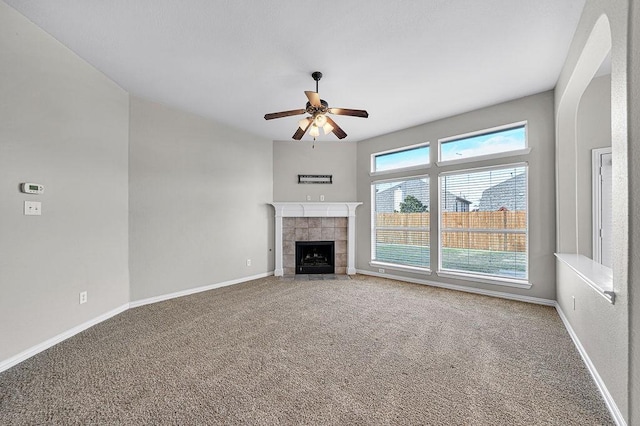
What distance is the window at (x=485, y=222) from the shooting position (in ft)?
12.3

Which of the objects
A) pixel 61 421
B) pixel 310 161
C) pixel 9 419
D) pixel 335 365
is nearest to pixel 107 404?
pixel 61 421

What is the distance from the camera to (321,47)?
99.6 inches

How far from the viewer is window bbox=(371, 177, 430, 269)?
4.75m

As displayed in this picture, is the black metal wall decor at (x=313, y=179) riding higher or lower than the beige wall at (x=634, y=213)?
higher

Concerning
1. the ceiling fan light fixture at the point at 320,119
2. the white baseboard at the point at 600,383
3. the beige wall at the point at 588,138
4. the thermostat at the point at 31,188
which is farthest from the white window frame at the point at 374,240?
the thermostat at the point at 31,188

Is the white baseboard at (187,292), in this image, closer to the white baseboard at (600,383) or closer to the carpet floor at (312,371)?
the carpet floor at (312,371)

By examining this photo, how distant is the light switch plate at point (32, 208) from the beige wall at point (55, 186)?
4 cm

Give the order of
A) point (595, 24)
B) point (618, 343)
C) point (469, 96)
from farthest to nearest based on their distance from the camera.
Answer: point (469, 96)
point (595, 24)
point (618, 343)

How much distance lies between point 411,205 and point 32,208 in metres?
4.91

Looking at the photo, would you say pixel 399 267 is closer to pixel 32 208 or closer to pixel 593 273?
pixel 593 273

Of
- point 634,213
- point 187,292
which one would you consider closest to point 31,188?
point 187,292

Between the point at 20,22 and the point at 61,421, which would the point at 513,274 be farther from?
the point at 20,22

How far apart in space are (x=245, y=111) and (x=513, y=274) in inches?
180

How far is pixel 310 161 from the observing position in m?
5.52
